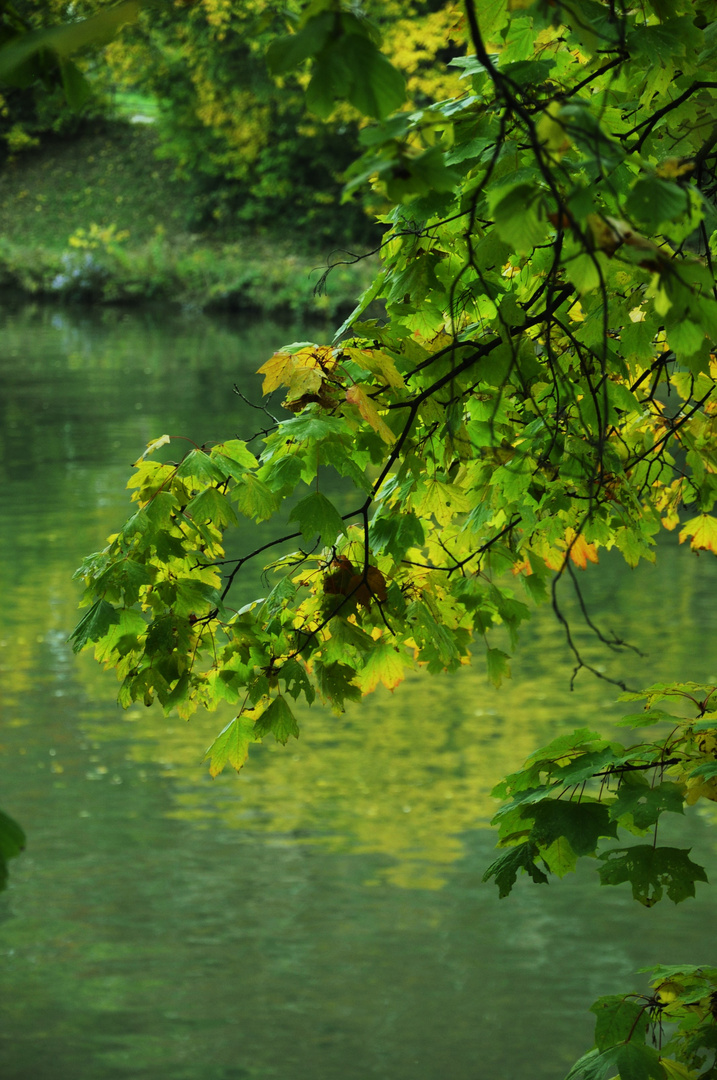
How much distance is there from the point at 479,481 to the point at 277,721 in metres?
0.86

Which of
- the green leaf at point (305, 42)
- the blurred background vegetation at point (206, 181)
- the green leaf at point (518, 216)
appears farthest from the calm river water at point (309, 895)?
the blurred background vegetation at point (206, 181)

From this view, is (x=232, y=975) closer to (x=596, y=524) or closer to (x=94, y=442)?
(x=596, y=524)

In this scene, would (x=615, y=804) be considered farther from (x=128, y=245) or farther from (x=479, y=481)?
(x=128, y=245)

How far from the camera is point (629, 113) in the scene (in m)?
3.00

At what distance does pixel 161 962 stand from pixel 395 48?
24403 millimetres

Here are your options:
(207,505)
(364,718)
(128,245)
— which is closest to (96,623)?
(207,505)

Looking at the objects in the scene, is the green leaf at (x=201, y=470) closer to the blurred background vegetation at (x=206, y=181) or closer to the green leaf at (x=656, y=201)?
the green leaf at (x=656, y=201)

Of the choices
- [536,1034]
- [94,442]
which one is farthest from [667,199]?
[94,442]

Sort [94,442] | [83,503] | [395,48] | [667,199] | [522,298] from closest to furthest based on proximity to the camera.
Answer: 1. [667,199]
2. [522,298]
3. [83,503]
4. [94,442]
5. [395,48]

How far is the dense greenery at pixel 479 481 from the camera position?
7.80 ft

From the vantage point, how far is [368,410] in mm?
2596

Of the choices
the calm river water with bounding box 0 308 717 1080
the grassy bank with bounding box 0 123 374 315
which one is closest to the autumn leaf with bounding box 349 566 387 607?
the calm river water with bounding box 0 308 717 1080

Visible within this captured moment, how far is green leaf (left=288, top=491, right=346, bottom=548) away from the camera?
2562mm

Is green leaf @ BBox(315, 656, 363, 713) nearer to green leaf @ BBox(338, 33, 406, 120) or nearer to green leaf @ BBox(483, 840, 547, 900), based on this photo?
green leaf @ BBox(483, 840, 547, 900)
